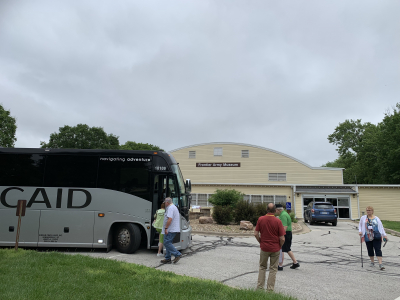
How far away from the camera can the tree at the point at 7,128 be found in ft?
99.1

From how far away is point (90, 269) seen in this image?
639 cm

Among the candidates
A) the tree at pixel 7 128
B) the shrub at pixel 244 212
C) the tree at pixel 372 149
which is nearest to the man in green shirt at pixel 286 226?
the shrub at pixel 244 212

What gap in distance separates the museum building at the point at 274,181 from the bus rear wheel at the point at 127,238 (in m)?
22.6

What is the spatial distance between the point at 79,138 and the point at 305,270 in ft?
144

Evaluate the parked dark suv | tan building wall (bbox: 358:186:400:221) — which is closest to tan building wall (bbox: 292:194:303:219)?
tan building wall (bbox: 358:186:400:221)

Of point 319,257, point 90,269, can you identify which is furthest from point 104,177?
point 319,257

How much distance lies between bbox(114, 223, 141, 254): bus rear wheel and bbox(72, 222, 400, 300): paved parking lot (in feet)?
0.71

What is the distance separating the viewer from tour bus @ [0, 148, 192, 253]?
9.28 m

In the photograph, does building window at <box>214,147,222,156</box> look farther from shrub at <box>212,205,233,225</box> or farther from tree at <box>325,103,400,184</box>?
tree at <box>325,103,400,184</box>

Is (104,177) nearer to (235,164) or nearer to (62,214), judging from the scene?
(62,214)

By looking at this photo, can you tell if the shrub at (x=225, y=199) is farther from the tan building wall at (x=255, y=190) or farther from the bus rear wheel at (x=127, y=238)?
the bus rear wheel at (x=127, y=238)

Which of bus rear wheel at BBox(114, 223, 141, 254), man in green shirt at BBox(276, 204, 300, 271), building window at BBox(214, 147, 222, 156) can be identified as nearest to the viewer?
man in green shirt at BBox(276, 204, 300, 271)

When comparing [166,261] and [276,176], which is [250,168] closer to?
[276,176]

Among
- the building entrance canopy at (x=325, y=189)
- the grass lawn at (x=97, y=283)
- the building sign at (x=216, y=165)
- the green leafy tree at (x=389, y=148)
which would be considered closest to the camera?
the grass lawn at (x=97, y=283)
